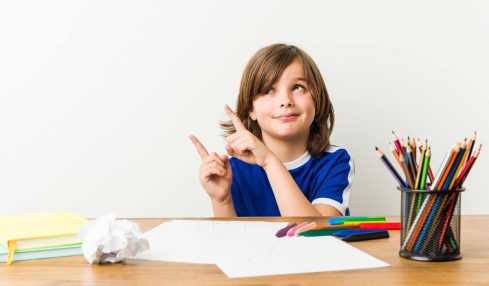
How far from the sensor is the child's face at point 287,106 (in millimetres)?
1445

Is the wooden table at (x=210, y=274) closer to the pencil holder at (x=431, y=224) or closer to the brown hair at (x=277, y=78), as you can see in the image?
the pencil holder at (x=431, y=224)

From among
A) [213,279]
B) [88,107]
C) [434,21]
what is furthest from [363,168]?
[213,279]

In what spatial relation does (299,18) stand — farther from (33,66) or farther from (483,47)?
(33,66)

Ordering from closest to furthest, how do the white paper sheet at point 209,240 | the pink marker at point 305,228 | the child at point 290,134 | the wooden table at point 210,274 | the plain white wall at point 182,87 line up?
the wooden table at point 210,274, the white paper sheet at point 209,240, the pink marker at point 305,228, the child at point 290,134, the plain white wall at point 182,87

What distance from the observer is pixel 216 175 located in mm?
1275

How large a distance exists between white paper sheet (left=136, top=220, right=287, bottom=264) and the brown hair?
0.56 meters

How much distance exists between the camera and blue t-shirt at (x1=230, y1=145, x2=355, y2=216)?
4.81 feet

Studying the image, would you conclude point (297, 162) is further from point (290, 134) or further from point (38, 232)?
point (38, 232)

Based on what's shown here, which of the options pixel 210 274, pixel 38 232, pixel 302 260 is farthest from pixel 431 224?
pixel 38 232

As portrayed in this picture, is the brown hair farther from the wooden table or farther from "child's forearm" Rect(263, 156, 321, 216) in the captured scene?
the wooden table

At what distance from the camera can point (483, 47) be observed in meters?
1.81

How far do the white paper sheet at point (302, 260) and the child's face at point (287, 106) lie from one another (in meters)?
0.66

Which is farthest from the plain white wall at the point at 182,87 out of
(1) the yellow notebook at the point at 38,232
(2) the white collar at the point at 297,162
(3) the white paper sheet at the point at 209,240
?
(1) the yellow notebook at the point at 38,232

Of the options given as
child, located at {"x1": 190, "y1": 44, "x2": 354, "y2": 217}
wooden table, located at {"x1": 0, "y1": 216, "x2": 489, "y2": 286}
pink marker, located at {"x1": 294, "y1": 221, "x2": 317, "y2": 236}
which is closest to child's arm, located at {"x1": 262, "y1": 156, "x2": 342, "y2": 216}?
child, located at {"x1": 190, "y1": 44, "x2": 354, "y2": 217}
